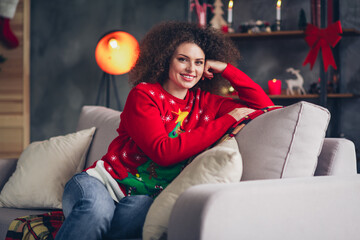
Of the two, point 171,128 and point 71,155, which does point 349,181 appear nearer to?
point 171,128

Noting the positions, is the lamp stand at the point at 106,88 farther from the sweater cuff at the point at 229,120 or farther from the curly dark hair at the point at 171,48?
the sweater cuff at the point at 229,120

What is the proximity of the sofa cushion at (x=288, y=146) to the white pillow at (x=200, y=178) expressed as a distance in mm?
172

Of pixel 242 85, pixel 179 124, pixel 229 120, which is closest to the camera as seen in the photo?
pixel 229 120

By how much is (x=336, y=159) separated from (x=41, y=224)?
1.04 m

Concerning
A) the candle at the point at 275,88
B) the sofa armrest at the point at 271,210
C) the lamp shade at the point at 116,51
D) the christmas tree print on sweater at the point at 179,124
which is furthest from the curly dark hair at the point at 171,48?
the lamp shade at the point at 116,51

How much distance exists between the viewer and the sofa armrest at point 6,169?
222 centimetres

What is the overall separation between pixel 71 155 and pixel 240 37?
192cm

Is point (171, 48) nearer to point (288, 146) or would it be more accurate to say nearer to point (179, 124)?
point (179, 124)

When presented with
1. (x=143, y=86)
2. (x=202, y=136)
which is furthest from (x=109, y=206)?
(x=143, y=86)

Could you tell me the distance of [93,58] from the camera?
173 inches

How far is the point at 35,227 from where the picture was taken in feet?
5.42

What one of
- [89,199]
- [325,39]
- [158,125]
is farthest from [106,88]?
[89,199]

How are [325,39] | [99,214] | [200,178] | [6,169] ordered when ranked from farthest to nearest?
[325,39] → [6,169] → [99,214] → [200,178]

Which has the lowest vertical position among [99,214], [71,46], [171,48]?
[99,214]
